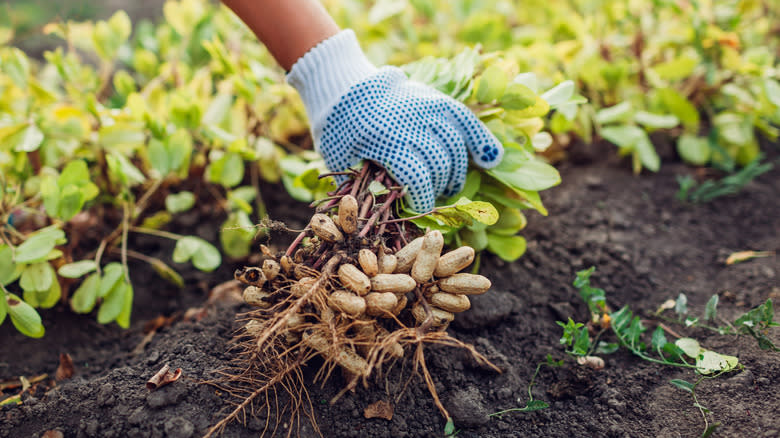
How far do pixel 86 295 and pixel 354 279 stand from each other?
0.81 metres

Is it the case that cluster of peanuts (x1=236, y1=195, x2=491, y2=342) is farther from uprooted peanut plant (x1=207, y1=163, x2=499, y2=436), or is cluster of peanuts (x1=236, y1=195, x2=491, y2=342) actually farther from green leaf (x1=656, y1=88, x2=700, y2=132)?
green leaf (x1=656, y1=88, x2=700, y2=132)

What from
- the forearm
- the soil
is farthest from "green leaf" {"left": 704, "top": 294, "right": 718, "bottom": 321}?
the forearm

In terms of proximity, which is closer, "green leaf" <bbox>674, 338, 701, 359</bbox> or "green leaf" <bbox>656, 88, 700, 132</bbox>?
"green leaf" <bbox>674, 338, 701, 359</bbox>

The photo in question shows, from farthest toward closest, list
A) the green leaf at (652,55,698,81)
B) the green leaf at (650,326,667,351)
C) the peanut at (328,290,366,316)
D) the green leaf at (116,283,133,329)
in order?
the green leaf at (652,55,698,81)
the green leaf at (116,283,133,329)
the green leaf at (650,326,667,351)
the peanut at (328,290,366,316)

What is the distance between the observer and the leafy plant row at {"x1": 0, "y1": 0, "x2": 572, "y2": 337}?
1.19 metres

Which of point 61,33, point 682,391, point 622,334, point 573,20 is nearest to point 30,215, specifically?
point 61,33

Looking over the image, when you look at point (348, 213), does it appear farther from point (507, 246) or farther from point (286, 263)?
point (507, 246)

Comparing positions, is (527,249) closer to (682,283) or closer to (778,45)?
(682,283)

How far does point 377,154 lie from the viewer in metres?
1.10

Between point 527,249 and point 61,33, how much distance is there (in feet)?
5.13

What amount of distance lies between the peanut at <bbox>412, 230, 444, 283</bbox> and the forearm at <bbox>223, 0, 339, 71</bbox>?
1.82 feet

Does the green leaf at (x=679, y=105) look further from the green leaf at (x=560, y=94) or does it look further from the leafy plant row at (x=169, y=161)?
the green leaf at (x=560, y=94)

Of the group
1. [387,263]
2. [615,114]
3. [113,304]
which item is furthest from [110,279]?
[615,114]

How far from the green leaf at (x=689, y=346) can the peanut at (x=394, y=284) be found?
585mm
